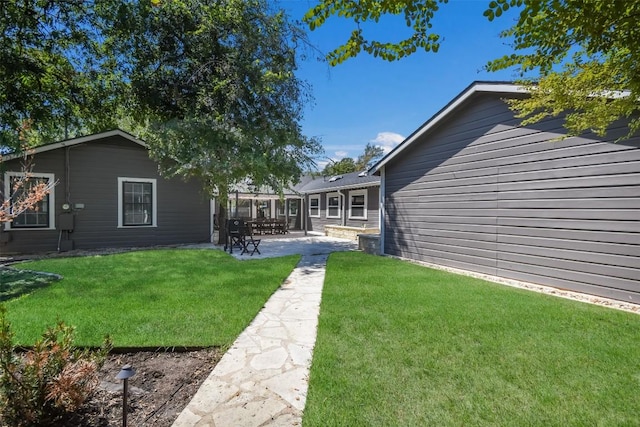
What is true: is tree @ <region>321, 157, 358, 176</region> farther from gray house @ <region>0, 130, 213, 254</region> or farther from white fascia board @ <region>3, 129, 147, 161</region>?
white fascia board @ <region>3, 129, 147, 161</region>

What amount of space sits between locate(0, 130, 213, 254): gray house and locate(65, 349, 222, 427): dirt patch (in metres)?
8.66

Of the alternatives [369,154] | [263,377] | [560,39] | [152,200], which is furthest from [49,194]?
[369,154]

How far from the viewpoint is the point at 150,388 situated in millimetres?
2715

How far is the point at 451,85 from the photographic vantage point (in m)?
8.48

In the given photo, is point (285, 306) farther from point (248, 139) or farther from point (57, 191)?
point (57, 191)

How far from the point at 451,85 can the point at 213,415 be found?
895 cm

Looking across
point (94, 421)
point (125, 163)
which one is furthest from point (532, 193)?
point (125, 163)

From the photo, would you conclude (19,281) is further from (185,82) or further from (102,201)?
(185,82)

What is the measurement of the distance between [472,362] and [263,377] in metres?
2.00

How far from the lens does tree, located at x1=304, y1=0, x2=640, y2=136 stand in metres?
1.90

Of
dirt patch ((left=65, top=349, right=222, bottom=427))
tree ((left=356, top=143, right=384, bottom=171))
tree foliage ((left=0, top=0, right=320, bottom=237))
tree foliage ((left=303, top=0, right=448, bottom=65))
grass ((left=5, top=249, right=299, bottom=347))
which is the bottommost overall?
dirt patch ((left=65, top=349, right=222, bottom=427))

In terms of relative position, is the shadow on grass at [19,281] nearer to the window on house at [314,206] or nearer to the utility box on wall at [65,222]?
the utility box on wall at [65,222]

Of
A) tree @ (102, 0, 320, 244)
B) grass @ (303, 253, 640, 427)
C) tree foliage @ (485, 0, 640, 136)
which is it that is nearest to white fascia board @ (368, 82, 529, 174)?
tree foliage @ (485, 0, 640, 136)

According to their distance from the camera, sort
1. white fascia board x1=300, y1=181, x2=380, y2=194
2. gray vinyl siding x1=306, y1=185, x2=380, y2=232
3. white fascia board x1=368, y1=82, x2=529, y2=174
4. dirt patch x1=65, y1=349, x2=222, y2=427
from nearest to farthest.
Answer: dirt patch x1=65, y1=349, x2=222, y2=427, white fascia board x1=368, y1=82, x2=529, y2=174, white fascia board x1=300, y1=181, x2=380, y2=194, gray vinyl siding x1=306, y1=185, x2=380, y2=232
